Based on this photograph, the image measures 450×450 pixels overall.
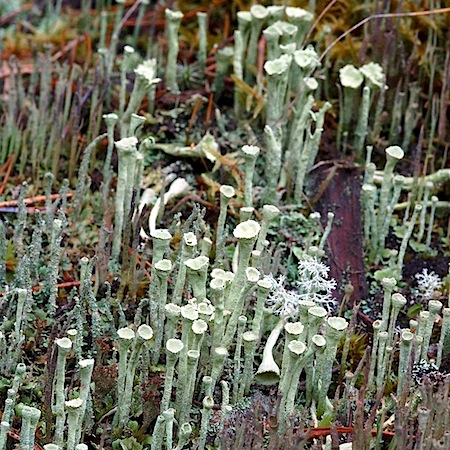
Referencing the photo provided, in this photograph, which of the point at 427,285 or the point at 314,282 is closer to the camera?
the point at 314,282

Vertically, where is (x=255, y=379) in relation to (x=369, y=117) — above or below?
below

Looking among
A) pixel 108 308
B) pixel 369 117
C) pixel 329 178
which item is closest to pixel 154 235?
pixel 108 308

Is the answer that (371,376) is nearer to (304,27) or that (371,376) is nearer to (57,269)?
(57,269)

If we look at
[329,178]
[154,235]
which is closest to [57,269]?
[154,235]

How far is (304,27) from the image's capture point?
3.43 metres

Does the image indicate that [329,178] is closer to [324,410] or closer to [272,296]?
[272,296]

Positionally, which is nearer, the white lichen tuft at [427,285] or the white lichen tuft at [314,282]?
the white lichen tuft at [314,282]

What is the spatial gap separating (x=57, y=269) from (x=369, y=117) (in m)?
1.55

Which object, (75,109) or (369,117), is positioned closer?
(75,109)

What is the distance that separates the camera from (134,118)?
2930 mm

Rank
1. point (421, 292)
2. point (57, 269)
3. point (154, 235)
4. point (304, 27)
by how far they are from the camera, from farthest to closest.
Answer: point (304, 27) < point (421, 292) < point (57, 269) < point (154, 235)

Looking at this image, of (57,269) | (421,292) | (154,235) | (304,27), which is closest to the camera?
(154,235)

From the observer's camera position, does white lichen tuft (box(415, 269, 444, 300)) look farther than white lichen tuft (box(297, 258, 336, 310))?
Yes

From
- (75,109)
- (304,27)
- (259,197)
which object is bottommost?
(259,197)
